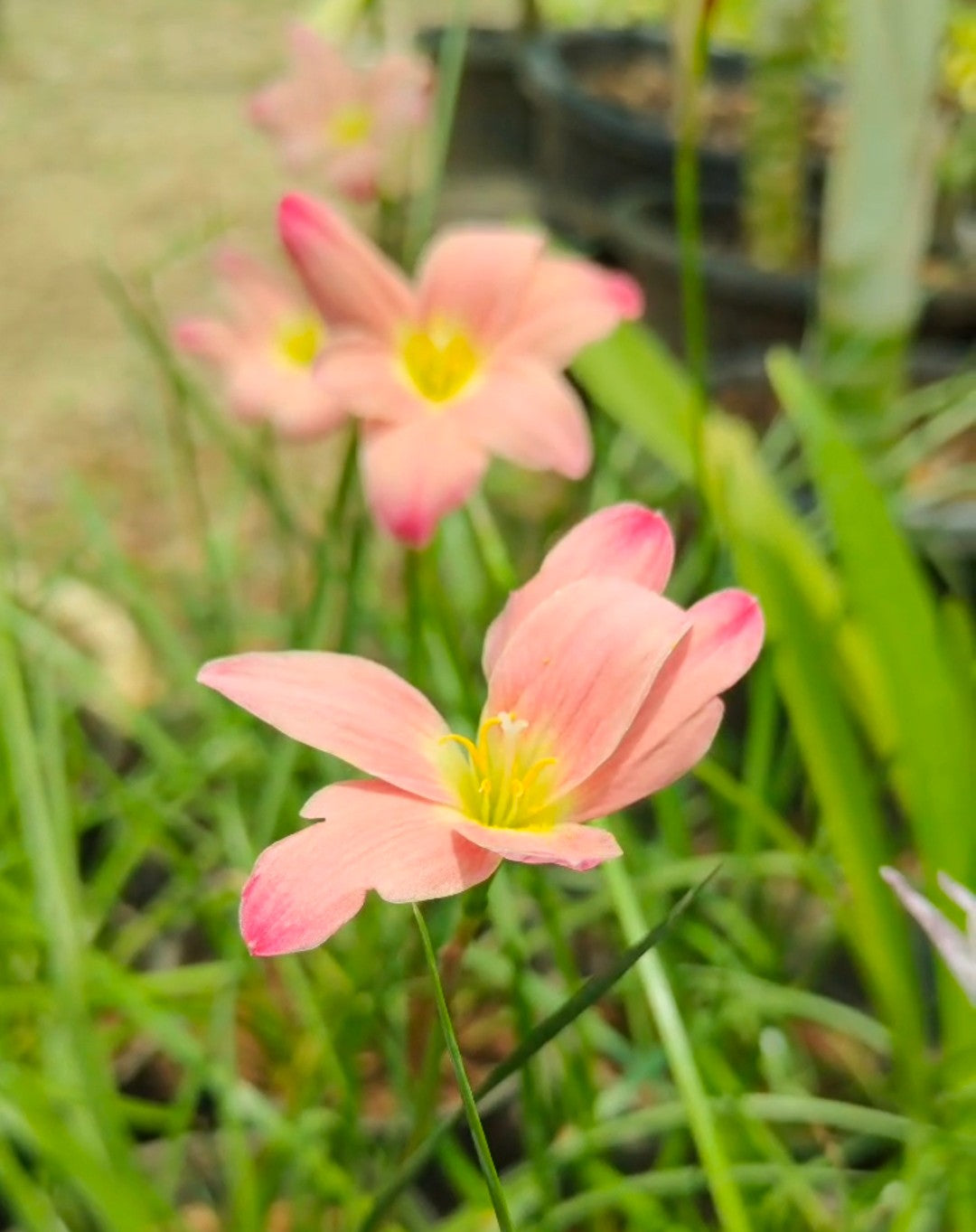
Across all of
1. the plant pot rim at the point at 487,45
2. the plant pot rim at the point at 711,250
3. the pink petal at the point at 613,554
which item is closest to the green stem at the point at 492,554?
the pink petal at the point at 613,554

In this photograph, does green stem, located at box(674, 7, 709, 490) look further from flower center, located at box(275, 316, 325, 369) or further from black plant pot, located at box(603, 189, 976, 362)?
black plant pot, located at box(603, 189, 976, 362)

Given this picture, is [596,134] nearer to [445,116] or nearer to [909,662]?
[445,116]

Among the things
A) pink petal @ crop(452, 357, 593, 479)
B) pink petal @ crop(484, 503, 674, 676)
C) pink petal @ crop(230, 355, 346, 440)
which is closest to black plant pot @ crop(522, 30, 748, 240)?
pink petal @ crop(230, 355, 346, 440)

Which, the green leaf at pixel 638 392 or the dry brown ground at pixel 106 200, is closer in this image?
the green leaf at pixel 638 392

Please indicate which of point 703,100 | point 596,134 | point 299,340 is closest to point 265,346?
point 299,340

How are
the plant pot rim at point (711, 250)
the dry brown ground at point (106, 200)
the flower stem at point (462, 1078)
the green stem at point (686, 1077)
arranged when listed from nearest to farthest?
the flower stem at point (462, 1078)
the green stem at point (686, 1077)
the plant pot rim at point (711, 250)
the dry brown ground at point (106, 200)

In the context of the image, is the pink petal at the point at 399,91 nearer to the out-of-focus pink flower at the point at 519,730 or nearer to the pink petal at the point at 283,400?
the pink petal at the point at 283,400
